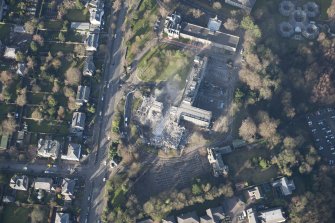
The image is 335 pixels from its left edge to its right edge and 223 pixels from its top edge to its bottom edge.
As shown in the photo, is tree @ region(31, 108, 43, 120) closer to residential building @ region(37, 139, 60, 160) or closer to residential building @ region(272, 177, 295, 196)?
residential building @ region(37, 139, 60, 160)

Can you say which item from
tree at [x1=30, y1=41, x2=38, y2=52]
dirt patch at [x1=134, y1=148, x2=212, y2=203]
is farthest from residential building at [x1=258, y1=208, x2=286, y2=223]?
tree at [x1=30, y1=41, x2=38, y2=52]

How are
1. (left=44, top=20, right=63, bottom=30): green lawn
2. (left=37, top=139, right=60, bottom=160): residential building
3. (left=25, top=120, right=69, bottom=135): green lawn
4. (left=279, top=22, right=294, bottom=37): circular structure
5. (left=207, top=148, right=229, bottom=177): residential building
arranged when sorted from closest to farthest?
(left=207, top=148, right=229, bottom=177): residential building < (left=37, top=139, right=60, bottom=160): residential building < (left=25, top=120, right=69, bottom=135): green lawn < (left=44, top=20, right=63, bottom=30): green lawn < (left=279, top=22, right=294, bottom=37): circular structure

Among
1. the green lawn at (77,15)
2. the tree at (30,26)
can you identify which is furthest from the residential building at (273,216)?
the tree at (30,26)

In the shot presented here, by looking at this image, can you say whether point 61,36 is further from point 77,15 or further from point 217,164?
point 217,164

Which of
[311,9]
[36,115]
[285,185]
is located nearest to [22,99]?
[36,115]

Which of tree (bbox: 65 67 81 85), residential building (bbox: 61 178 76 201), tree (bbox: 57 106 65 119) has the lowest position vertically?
residential building (bbox: 61 178 76 201)

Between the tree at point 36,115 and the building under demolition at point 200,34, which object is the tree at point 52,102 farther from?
the building under demolition at point 200,34

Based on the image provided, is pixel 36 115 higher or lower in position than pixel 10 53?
lower
